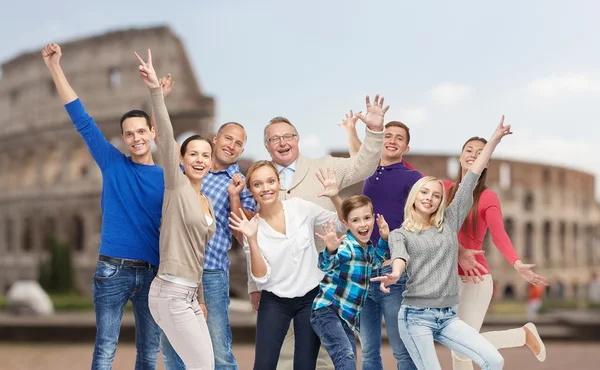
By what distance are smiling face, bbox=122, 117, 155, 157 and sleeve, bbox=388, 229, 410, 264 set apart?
1.49 meters

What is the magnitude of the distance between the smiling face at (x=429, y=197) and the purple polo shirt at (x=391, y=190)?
43 cm

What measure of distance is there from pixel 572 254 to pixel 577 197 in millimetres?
3011

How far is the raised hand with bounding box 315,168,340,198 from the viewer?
373 cm

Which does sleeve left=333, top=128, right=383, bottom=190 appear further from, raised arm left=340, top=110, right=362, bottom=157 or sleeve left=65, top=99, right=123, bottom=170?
sleeve left=65, top=99, right=123, bottom=170

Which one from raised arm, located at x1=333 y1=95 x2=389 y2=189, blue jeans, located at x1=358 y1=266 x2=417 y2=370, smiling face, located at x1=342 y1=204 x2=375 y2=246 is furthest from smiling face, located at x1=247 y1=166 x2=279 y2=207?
blue jeans, located at x1=358 y1=266 x2=417 y2=370

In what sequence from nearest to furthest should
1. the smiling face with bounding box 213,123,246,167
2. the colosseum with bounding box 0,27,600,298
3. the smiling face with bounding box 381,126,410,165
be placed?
the smiling face with bounding box 213,123,246,167
the smiling face with bounding box 381,126,410,165
the colosseum with bounding box 0,27,600,298

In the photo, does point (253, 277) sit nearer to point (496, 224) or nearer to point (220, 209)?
point (220, 209)

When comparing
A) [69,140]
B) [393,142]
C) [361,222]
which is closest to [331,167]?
[393,142]

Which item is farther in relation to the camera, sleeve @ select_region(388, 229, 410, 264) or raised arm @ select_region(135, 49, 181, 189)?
sleeve @ select_region(388, 229, 410, 264)

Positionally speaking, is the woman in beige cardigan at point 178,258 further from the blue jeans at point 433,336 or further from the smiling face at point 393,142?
the smiling face at point 393,142

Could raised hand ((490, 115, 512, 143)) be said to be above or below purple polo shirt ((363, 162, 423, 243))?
above

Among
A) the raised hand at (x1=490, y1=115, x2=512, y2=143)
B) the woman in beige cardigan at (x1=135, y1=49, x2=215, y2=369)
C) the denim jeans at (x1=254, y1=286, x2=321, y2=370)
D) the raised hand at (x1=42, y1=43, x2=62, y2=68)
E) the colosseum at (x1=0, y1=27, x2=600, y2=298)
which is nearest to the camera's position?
the woman in beige cardigan at (x1=135, y1=49, x2=215, y2=369)

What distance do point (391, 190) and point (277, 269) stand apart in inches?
40.0

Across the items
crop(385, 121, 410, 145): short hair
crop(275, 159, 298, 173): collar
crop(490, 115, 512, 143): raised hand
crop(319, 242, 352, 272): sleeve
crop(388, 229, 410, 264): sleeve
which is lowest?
crop(319, 242, 352, 272): sleeve
